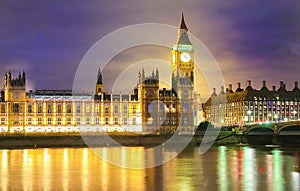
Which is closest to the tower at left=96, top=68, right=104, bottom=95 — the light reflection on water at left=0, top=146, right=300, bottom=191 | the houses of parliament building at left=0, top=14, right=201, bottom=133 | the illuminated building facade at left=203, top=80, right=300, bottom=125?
the houses of parliament building at left=0, top=14, right=201, bottom=133

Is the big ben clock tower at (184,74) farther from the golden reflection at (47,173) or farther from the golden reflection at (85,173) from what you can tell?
the golden reflection at (47,173)

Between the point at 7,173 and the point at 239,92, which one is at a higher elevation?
the point at 239,92

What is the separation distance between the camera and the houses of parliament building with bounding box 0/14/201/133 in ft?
251

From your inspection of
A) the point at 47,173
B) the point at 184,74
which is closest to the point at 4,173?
the point at 47,173

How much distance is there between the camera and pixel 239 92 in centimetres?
11238

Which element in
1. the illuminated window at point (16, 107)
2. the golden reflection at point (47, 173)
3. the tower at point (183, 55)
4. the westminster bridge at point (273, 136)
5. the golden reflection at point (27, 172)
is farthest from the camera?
the tower at point (183, 55)

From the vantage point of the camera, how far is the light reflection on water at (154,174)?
29328mm

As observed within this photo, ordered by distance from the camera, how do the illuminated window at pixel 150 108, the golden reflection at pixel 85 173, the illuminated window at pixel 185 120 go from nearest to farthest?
the golden reflection at pixel 85 173 → the illuminated window at pixel 150 108 → the illuminated window at pixel 185 120

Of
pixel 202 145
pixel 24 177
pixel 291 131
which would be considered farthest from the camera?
pixel 291 131

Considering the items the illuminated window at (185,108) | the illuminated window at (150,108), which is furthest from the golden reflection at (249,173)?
the illuminated window at (185,108)

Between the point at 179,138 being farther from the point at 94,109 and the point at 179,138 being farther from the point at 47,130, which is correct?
the point at 47,130

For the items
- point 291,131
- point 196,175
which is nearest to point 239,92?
point 291,131

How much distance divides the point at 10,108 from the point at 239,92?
174 feet

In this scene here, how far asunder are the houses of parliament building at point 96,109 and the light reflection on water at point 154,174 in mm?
30359
